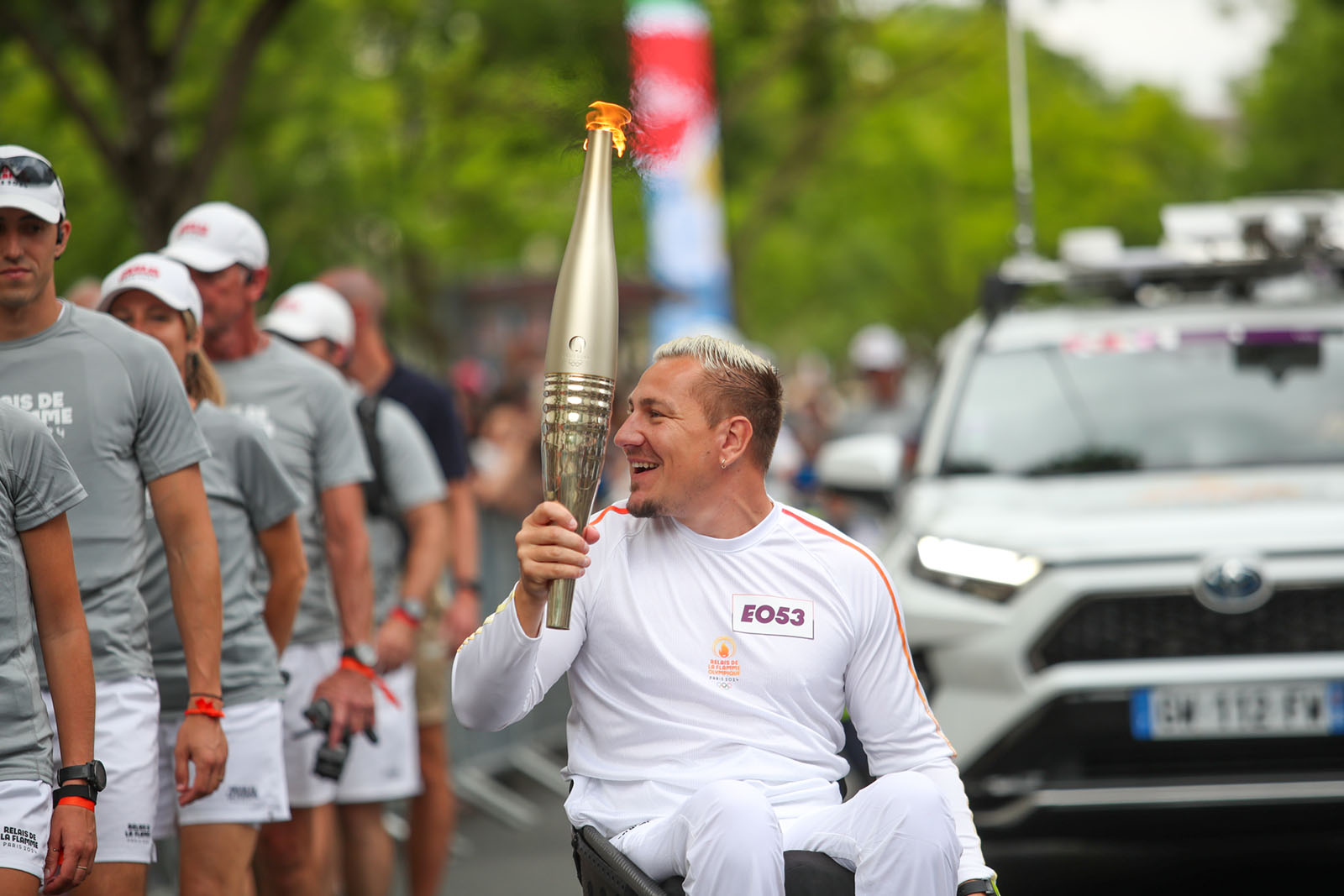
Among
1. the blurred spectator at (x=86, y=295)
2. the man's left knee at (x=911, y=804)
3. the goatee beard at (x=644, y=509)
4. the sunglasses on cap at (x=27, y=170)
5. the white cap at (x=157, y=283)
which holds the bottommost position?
the man's left knee at (x=911, y=804)

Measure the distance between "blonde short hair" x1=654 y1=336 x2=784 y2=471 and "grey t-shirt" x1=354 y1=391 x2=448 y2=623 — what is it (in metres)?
2.69

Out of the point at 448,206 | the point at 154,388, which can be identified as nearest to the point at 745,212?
the point at 448,206

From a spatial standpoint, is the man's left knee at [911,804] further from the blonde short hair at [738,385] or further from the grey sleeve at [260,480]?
the grey sleeve at [260,480]

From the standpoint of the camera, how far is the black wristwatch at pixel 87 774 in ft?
12.4

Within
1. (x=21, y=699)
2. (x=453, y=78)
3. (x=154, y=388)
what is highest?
(x=453, y=78)

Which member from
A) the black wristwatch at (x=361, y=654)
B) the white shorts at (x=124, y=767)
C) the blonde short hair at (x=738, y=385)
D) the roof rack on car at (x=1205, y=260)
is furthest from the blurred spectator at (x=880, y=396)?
the white shorts at (x=124, y=767)

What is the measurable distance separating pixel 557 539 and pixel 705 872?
0.68 metres

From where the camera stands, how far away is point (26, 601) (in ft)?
12.2

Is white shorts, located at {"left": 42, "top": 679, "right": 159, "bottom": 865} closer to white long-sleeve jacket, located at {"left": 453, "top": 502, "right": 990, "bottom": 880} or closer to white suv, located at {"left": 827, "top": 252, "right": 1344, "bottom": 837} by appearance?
white long-sleeve jacket, located at {"left": 453, "top": 502, "right": 990, "bottom": 880}

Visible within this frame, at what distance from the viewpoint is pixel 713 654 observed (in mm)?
3943

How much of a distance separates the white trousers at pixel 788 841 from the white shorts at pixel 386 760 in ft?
9.26

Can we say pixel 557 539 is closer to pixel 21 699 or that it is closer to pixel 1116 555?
pixel 21 699

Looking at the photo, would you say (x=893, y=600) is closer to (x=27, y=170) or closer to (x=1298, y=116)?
(x=27, y=170)

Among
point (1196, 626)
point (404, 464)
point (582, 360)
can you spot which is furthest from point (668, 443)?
point (404, 464)
